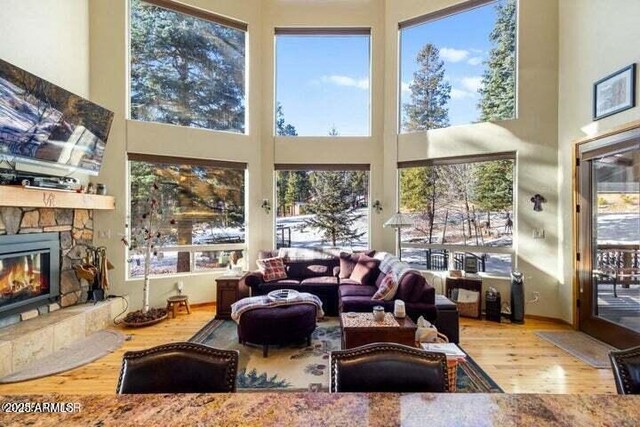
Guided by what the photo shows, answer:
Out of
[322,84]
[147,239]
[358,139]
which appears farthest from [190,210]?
[322,84]

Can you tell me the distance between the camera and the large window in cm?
505

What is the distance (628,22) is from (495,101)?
1.70m

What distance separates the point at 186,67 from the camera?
5430 millimetres

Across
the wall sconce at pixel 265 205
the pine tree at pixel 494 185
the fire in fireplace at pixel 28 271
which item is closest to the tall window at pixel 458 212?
the pine tree at pixel 494 185

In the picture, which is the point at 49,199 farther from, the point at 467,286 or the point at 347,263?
the point at 467,286

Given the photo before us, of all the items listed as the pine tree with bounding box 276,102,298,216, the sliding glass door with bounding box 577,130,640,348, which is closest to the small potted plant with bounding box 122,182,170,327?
the pine tree with bounding box 276,102,298,216

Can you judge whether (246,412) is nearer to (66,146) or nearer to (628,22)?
(66,146)

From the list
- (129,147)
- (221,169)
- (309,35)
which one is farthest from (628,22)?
(129,147)

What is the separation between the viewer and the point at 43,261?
13.3 ft

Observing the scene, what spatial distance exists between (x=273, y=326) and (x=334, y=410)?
8.49ft

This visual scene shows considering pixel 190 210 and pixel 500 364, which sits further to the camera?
pixel 190 210

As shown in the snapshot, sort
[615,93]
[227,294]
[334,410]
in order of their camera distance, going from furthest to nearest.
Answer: [227,294], [615,93], [334,410]

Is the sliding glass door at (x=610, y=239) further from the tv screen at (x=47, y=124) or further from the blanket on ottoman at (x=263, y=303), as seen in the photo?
the tv screen at (x=47, y=124)

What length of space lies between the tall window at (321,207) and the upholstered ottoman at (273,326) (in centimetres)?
257
